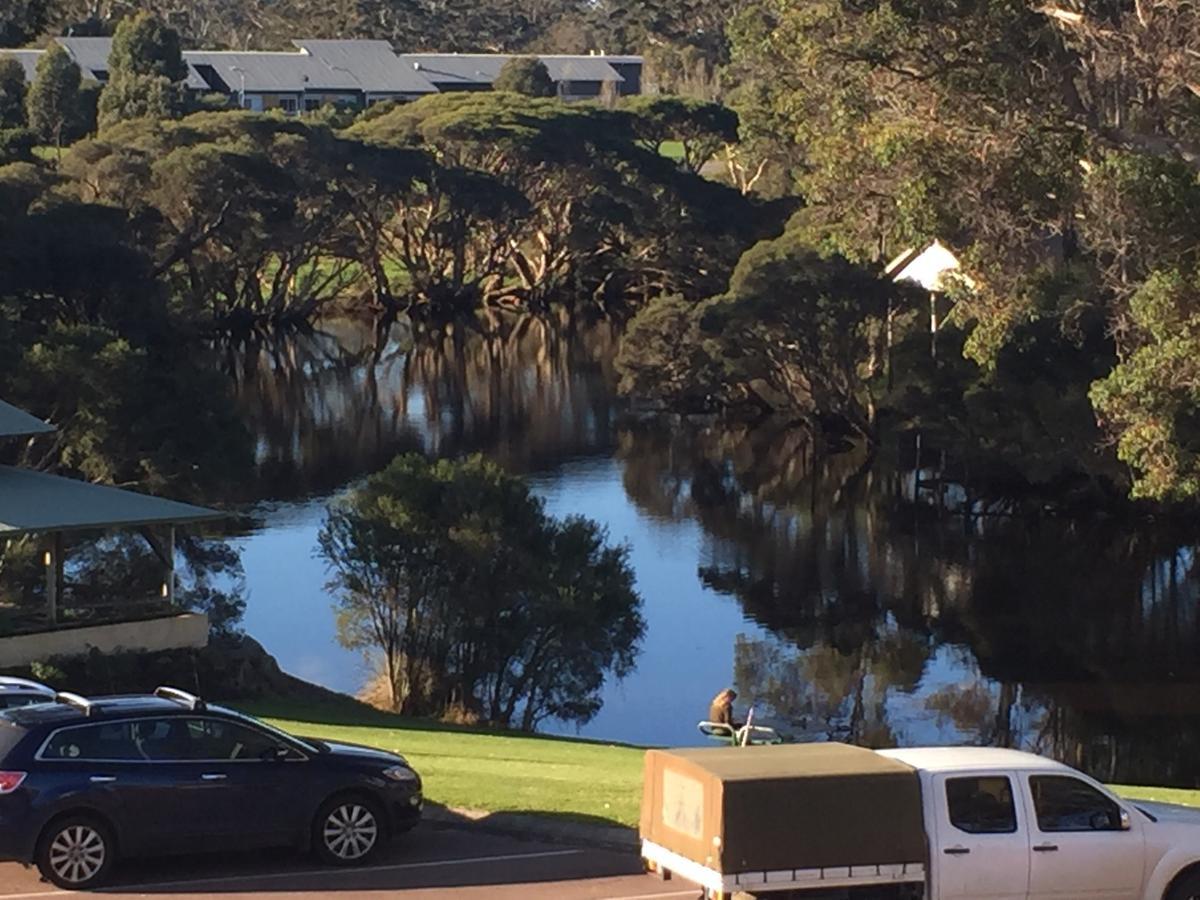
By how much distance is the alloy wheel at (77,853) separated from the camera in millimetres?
12539

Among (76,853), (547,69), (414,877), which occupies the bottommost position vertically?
(414,877)

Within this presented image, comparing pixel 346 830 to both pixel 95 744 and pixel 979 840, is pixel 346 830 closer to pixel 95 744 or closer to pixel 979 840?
pixel 95 744

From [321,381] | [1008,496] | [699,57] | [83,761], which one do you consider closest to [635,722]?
[83,761]

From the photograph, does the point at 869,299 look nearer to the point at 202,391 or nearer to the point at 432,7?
the point at 202,391

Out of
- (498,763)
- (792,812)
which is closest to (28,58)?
(498,763)

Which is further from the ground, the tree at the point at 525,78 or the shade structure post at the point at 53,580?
the tree at the point at 525,78

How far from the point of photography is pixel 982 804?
11.5 meters

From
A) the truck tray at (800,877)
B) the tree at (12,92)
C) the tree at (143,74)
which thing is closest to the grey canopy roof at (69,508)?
the truck tray at (800,877)

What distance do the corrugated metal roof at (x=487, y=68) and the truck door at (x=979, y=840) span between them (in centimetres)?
13479

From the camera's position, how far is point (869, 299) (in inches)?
2288

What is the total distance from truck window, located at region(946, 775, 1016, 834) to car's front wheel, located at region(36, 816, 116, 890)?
5356 mm

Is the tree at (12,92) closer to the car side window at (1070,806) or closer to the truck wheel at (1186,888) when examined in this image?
the car side window at (1070,806)

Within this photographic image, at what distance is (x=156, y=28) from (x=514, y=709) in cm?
8475

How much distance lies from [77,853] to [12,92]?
Result: 310 feet
